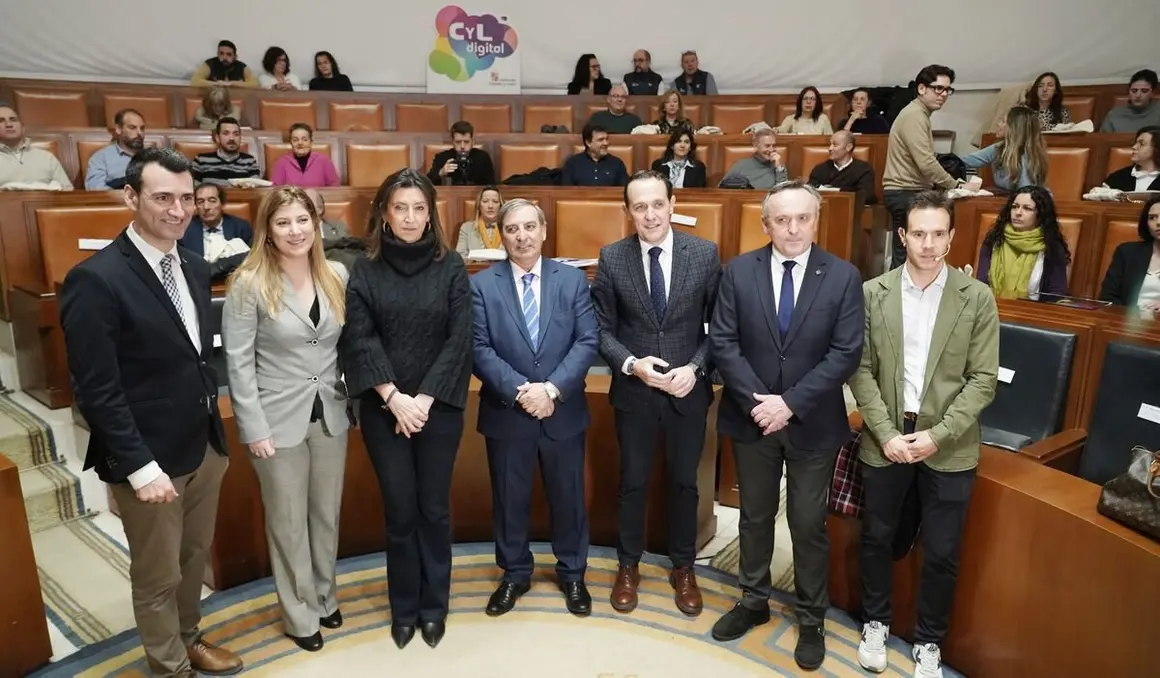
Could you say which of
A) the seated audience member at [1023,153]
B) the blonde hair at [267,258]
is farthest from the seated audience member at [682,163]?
the blonde hair at [267,258]

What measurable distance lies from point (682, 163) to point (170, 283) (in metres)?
3.65

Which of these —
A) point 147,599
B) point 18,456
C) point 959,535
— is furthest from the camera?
point 18,456

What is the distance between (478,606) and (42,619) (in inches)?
43.9

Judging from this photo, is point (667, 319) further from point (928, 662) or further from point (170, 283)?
point (170, 283)

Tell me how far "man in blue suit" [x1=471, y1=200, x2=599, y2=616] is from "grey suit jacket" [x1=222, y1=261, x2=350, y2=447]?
1.27 ft

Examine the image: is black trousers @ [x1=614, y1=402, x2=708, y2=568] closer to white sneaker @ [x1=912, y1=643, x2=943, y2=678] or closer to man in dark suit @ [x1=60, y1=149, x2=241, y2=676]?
white sneaker @ [x1=912, y1=643, x2=943, y2=678]

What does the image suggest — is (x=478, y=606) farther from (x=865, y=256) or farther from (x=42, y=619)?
(x=865, y=256)

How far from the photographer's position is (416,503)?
207cm

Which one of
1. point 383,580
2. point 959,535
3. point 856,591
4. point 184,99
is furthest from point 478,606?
point 184,99

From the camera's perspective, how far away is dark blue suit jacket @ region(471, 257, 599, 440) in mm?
2100

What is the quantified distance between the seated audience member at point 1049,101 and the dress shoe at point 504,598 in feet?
16.5

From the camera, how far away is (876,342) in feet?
6.38

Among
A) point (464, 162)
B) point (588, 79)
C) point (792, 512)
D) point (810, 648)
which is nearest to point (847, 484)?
point (792, 512)

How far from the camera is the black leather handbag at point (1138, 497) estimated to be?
1583mm
